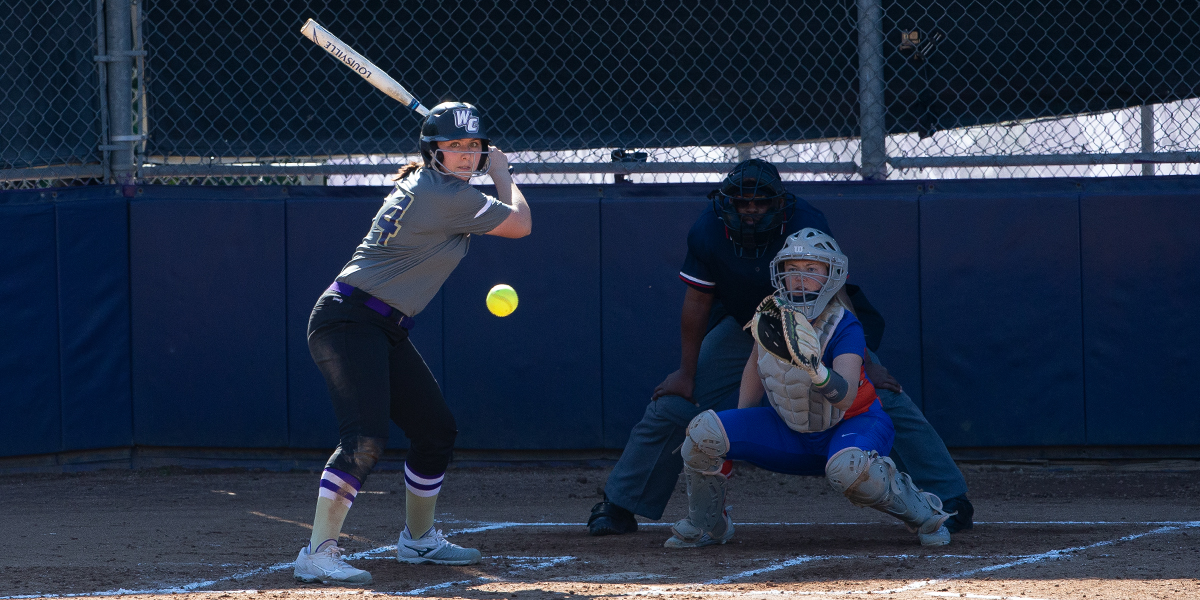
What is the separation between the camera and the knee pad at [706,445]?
14.0 feet

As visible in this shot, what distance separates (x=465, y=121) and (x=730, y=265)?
1.23 metres

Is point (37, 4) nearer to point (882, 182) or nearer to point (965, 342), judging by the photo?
point (882, 182)

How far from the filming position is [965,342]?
6.30m

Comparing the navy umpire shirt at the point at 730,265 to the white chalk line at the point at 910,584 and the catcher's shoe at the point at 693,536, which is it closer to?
the catcher's shoe at the point at 693,536

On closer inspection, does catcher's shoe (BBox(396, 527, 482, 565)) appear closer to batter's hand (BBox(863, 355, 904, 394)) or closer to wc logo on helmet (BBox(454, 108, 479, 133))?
wc logo on helmet (BBox(454, 108, 479, 133))

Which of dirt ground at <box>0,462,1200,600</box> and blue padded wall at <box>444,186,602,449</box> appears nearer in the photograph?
dirt ground at <box>0,462,1200,600</box>

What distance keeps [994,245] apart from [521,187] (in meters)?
2.58

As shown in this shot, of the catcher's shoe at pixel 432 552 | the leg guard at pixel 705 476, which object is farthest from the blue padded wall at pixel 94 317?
the leg guard at pixel 705 476

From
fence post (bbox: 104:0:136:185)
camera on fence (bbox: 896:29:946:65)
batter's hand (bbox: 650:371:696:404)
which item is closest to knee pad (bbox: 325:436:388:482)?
batter's hand (bbox: 650:371:696:404)

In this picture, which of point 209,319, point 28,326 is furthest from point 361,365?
point 28,326

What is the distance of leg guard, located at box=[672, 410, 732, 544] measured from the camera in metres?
4.28

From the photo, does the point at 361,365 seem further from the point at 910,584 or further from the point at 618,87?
the point at 618,87

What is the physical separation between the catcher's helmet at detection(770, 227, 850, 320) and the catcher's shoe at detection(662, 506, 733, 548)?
90cm

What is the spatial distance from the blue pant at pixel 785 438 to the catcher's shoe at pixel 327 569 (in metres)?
1.40
